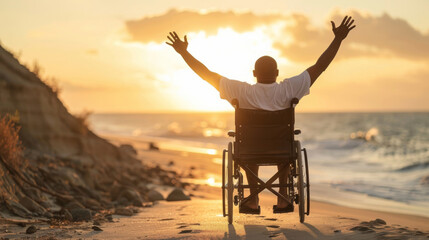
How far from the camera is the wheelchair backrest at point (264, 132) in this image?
→ 506 cm

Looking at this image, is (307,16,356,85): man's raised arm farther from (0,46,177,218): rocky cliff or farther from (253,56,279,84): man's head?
(0,46,177,218): rocky cliff

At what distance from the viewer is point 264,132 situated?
5.11 m

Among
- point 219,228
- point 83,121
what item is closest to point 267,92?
point 219,228

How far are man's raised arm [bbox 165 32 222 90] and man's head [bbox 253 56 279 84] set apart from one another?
0.41m

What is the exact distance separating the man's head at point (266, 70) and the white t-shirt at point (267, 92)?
0.21 feet

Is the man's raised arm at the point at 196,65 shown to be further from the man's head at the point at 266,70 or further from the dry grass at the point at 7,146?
the dry grass at the point at 7,146

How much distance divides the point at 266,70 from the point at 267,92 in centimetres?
23

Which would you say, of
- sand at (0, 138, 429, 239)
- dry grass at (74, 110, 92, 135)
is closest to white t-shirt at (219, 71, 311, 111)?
sand at (0, 138, 429, 239)

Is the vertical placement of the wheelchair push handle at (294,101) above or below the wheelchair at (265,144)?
above

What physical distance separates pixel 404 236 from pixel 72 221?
12.4 feet

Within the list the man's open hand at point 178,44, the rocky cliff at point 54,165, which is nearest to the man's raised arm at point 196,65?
the man's open hand at point 178,44

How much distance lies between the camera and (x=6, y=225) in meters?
5.38

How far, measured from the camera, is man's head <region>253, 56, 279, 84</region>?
5.01m

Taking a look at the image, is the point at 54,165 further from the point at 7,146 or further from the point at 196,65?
the point at 196,65
